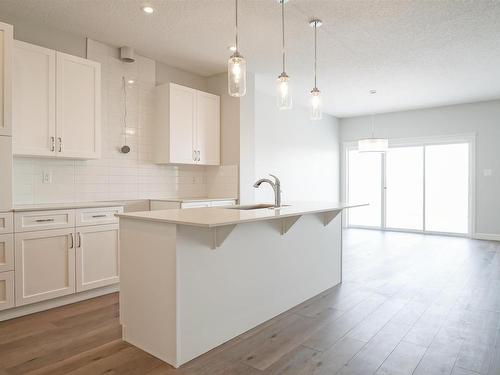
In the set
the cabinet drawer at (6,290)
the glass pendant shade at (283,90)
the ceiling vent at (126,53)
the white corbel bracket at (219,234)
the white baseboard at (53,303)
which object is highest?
the ceiling vent at (126,53)

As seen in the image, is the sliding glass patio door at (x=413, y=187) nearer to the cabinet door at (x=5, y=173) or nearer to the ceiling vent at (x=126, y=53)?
the ceiling vent at (x=126, y=53)

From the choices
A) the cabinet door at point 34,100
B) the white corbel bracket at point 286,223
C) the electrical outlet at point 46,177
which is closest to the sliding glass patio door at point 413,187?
the white corbel bracket at point 286,223

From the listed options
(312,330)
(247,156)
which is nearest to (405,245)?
(247,156)

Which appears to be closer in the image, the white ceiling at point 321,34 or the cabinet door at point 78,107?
the white ceiling at point 321,34

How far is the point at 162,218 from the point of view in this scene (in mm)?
2154

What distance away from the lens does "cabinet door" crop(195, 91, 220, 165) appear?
467cm

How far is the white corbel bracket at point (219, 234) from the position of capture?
2361 mm

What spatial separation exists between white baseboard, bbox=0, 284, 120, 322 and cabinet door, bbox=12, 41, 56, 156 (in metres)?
1.34

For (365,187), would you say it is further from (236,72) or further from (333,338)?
(236,72)

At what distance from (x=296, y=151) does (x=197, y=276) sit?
198 inches

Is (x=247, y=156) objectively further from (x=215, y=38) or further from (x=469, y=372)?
(x=469, y=372)

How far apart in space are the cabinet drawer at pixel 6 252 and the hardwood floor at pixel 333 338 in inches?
17.7

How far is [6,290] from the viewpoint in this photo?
2822 millimetres

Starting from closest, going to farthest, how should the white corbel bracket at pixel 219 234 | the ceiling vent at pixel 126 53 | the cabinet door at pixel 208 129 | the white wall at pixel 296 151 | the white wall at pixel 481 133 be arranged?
1. the white corbel bracket at pixel 219 234
2. the ceiling vent at pixel 126 53
3. the cabinet door at pixel 208 129
4. the white wall at pixel 296 151
5. the white wall at pixel 481 133
